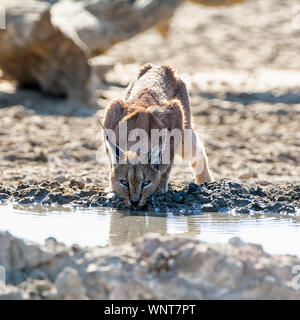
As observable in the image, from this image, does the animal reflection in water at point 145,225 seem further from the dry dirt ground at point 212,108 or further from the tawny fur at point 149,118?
the dry dirt ground at point 212,108

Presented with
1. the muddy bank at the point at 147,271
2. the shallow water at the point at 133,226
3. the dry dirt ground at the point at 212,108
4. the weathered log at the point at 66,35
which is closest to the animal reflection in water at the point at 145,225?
the shallow water at the point at 133,226

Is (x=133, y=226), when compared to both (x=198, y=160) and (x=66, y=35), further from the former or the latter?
(x=66, y=35)

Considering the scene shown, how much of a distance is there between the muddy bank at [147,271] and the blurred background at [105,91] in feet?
13.8

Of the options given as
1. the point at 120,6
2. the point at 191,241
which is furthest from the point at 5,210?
the point at 120,6

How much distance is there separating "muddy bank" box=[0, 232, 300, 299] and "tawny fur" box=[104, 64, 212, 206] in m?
2.69

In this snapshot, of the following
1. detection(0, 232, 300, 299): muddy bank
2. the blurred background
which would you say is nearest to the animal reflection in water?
detection(0, 232, 300, 299): muddy bank

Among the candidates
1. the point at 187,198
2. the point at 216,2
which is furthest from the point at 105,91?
the point at 187,198

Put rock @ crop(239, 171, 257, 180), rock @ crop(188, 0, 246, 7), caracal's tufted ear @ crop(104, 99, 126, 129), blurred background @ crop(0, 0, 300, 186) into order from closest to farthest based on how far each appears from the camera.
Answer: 1. caracal's tufted ear @ crop(104, 99, 126, 129)
2. rock @ crop(239, 171, 257, 180)
3. blurred background @ crop(0, 0, 300, 186)
4. rock @ crop(188, 0, 246, 7)

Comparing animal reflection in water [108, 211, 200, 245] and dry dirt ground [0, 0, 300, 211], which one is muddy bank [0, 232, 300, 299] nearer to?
animal reflection in water [108, 211, 200, 245]

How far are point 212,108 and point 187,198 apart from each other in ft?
21.5

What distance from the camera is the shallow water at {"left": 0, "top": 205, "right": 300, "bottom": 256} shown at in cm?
614

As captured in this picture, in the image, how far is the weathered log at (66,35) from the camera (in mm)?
12898

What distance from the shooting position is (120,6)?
14156 millimetres

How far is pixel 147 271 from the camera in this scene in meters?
4.48
